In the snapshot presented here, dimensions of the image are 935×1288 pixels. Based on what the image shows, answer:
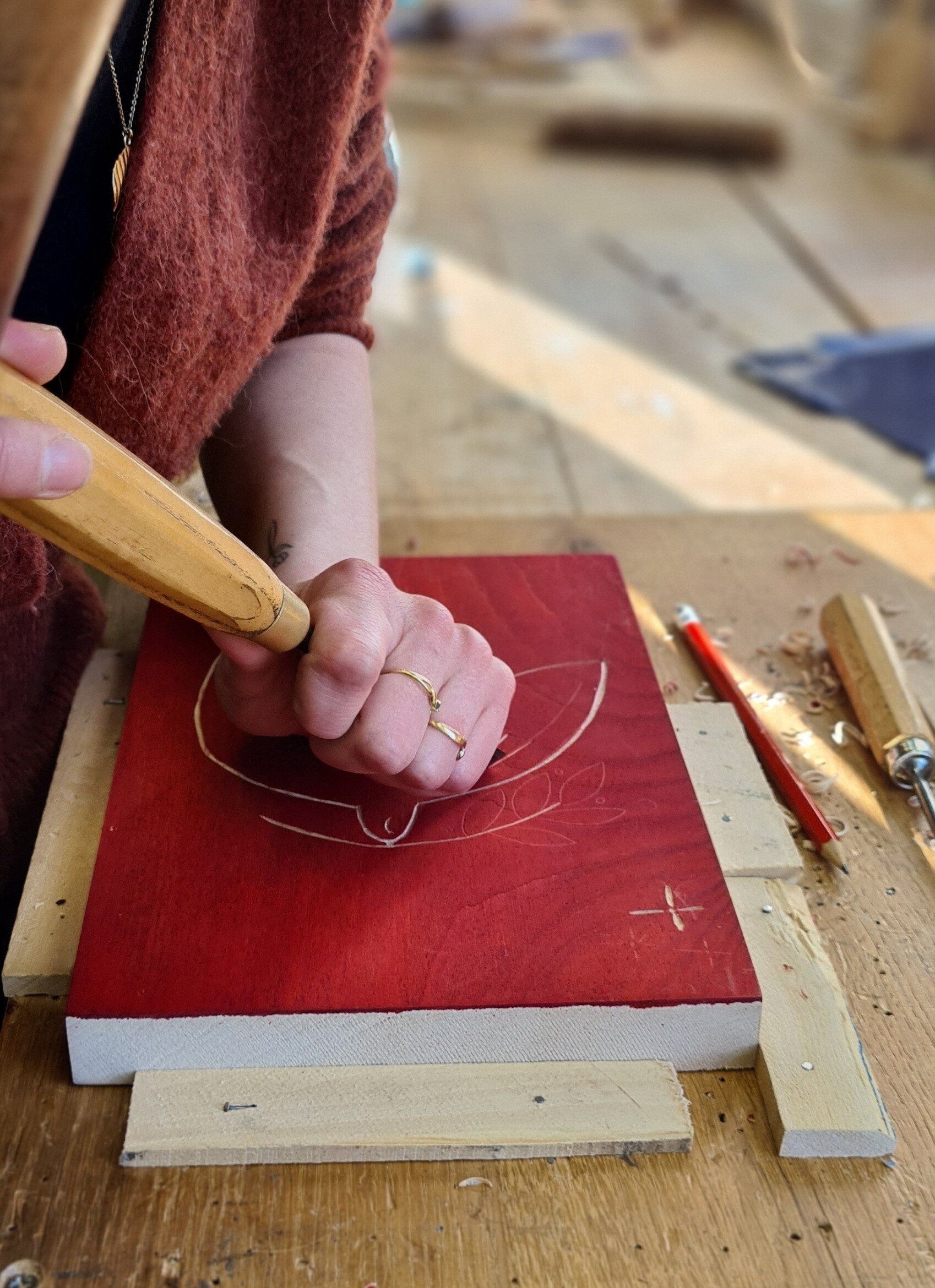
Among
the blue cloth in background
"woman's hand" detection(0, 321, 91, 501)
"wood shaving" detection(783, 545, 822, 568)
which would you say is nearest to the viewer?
"woman's hand" detection(0, 321, 91, 501)

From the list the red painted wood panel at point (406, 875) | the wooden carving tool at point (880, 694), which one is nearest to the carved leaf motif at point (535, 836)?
the red painted wood panel at point (406, 875)

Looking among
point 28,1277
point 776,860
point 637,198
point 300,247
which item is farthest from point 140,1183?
point 637,198

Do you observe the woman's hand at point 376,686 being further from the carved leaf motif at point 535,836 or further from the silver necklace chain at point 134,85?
the silver necklace chain at point 134,85

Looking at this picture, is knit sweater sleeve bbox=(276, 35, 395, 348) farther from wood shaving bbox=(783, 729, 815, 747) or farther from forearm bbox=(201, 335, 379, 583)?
wood shaving bbox=(783, 729, 815, 747)

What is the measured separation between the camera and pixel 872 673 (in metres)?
0.83

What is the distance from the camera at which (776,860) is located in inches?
27.3

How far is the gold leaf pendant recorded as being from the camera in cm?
71

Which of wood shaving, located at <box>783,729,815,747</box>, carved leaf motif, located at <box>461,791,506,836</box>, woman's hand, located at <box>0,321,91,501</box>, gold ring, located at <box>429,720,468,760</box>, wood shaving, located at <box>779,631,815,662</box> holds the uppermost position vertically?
woman's hand, located at <box>0,321,91,501</box>

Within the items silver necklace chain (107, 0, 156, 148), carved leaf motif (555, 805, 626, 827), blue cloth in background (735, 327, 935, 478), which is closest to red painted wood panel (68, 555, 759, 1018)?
carved leaf motif (555, 805, 626, 827)

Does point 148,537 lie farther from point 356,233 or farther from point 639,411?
point 639,411

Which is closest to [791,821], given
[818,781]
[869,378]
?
[818,781]

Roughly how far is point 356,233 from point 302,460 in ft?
0.61

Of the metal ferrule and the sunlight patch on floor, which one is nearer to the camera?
the metal ferrule

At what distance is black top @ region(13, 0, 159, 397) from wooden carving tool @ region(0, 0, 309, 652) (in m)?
0.22
